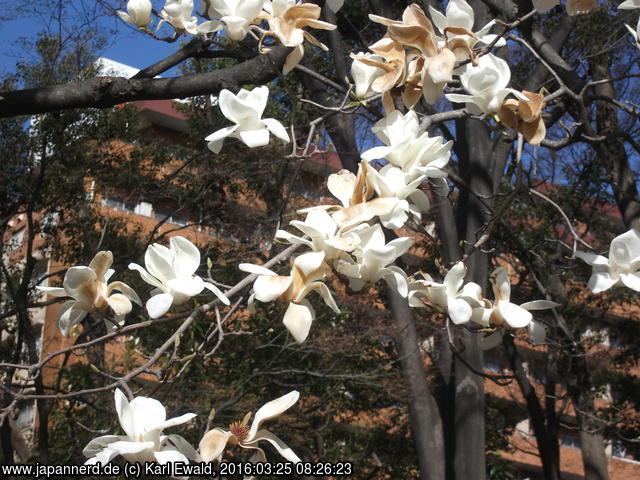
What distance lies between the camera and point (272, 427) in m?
5.59

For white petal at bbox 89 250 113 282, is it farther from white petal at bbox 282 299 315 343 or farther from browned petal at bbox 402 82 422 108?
browned petal at bbox 402 82 422 108

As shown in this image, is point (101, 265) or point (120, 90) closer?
point (101, 265)

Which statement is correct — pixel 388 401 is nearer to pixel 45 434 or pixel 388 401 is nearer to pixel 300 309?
pixel 45 434

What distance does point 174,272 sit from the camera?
40.1 inches

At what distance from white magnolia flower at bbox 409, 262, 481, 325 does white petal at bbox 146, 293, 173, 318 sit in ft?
1.21

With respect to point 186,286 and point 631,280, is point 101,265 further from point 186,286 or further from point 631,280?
point 631,280

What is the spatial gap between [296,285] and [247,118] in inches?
13.0

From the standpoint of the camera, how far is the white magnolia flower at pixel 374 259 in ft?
3.14

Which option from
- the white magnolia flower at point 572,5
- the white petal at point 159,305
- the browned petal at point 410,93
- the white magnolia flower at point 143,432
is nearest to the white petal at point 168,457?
the white magnolia flower at point 143,432

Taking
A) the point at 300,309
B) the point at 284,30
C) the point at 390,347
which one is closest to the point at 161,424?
the point at 300,309

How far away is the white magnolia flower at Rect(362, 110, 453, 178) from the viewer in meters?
1.07

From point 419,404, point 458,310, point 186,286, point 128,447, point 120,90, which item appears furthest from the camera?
point 419,404

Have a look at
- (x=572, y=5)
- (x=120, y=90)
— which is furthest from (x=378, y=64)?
(x=120, y=90)

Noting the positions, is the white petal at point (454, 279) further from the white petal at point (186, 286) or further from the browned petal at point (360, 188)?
the white petal at point (186, 286)
